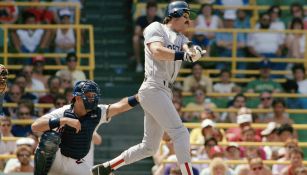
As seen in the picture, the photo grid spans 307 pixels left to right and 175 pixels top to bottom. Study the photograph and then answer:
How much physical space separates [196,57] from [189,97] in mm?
6386

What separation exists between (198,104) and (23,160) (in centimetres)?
379

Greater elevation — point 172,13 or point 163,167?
point 172,13

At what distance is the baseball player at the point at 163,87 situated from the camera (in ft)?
42.0

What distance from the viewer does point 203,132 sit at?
16.7 m

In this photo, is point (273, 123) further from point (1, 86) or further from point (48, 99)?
point (1, 86)

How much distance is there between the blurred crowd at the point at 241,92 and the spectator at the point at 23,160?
5.97 ft

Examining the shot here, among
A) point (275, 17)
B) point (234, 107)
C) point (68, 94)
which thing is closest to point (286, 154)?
point (234, 107)

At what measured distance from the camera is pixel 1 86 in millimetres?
12766

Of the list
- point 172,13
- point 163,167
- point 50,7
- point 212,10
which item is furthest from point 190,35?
point 172,13

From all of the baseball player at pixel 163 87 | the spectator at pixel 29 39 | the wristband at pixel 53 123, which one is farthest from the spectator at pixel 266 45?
the wristband at pixel 53 123

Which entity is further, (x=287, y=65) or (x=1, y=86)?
(x=287, y=65)

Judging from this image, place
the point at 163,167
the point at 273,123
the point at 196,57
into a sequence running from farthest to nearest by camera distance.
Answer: the point at 273,123 → the point at 163,167 → the point at 196,57

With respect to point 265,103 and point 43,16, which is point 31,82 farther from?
point 265,103

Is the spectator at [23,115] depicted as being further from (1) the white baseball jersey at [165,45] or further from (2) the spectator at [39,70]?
(1) the white baseball jersey at [165,45]
